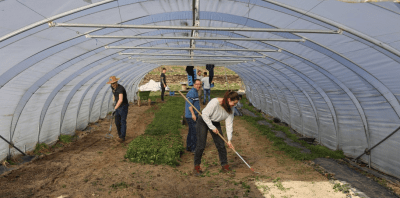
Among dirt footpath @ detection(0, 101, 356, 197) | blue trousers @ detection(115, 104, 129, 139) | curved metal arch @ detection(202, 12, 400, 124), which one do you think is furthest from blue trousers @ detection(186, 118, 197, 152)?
curved metal arch @ detection(202, 12, 400, 124)

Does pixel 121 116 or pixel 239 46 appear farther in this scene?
pixel 239 46

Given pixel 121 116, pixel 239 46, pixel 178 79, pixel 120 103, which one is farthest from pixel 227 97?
pixel 178 79

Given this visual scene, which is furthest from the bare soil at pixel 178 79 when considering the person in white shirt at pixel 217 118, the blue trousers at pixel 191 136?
the person in white shirt at pixel 217 118

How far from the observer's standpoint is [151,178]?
21.6 ft

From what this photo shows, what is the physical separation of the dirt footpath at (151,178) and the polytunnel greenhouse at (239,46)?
6.31ft

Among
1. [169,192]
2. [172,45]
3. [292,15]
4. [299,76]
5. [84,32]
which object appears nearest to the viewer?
[169,192]

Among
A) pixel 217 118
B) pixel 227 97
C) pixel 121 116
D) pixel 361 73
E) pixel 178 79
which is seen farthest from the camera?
pixel 178 79

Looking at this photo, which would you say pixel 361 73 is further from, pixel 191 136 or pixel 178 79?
pixel 178 79

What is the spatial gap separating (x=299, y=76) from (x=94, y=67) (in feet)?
28.0

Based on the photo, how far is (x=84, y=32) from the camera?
7.43 meters

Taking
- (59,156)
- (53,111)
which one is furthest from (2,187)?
(53,111)

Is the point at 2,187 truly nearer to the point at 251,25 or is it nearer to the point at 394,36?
the point at 251,25

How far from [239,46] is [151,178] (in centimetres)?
679

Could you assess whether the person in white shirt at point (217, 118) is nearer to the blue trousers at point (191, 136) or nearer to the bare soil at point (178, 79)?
the blue trousers at point (191, 136)
